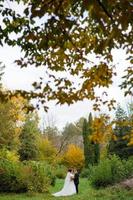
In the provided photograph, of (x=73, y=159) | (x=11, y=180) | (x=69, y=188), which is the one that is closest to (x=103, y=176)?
(x=69, y=188)

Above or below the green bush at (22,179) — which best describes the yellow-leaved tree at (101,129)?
below

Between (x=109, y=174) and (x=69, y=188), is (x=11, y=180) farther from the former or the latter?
(x=109, y=174)

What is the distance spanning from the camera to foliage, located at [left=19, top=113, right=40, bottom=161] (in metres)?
38.5

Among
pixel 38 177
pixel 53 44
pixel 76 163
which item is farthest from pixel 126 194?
pixel 76 163

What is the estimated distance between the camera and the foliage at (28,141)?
126 feet

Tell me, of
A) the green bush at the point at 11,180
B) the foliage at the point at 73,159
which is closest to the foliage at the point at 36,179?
the green bush at the point at 11,180

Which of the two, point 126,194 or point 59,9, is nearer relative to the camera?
point 59,9

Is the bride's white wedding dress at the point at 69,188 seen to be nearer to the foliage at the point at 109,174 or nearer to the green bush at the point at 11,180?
the foliage at the point at 109,174

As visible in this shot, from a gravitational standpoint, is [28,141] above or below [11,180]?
above

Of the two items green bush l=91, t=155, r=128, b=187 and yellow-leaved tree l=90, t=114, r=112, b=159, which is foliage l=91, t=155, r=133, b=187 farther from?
yellow-leaved tree l=90, t=114, r=112, b=159

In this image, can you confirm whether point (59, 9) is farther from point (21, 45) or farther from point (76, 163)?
point (76, 163)

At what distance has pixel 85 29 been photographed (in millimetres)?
5484

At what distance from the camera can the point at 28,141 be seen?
3884cm

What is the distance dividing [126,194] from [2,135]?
20986mm
